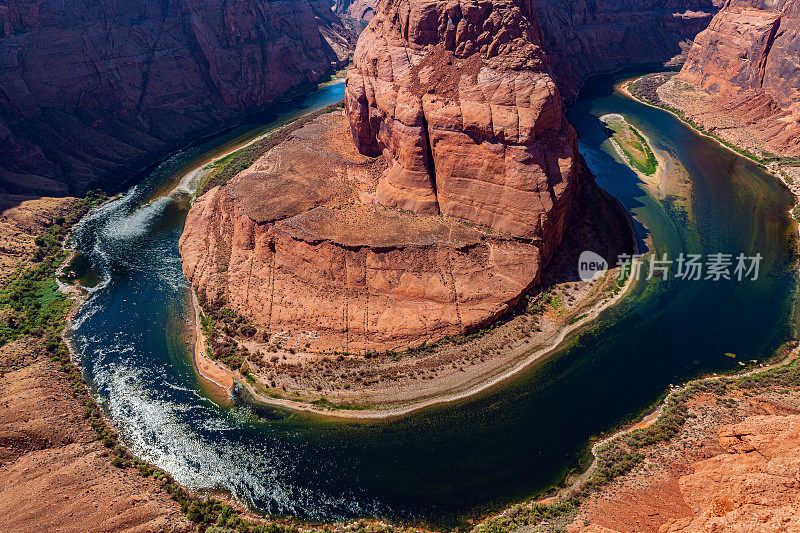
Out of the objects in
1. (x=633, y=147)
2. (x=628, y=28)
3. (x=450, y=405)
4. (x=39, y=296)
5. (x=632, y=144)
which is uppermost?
(x=628, y=28)

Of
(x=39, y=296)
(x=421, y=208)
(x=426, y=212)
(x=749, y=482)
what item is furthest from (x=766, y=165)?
(x=39, y=296)

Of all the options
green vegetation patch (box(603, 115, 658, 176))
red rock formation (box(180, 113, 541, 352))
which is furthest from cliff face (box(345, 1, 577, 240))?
green vegetation patch (box(603, 115, 658, 176))

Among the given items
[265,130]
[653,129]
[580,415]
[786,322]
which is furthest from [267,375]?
[653,129]

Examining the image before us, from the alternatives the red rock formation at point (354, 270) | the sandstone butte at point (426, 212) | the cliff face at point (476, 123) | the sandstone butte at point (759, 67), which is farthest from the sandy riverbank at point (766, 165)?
the red rock formation at point (354, 270)

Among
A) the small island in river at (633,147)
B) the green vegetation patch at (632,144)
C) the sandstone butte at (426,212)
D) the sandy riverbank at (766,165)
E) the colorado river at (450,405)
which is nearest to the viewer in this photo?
the colorado river at (450,405)

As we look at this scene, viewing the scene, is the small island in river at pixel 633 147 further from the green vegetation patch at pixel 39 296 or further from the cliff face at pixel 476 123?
the green vegetation patch at pixel 39 296

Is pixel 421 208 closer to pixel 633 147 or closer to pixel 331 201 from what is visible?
pixel 331 201
